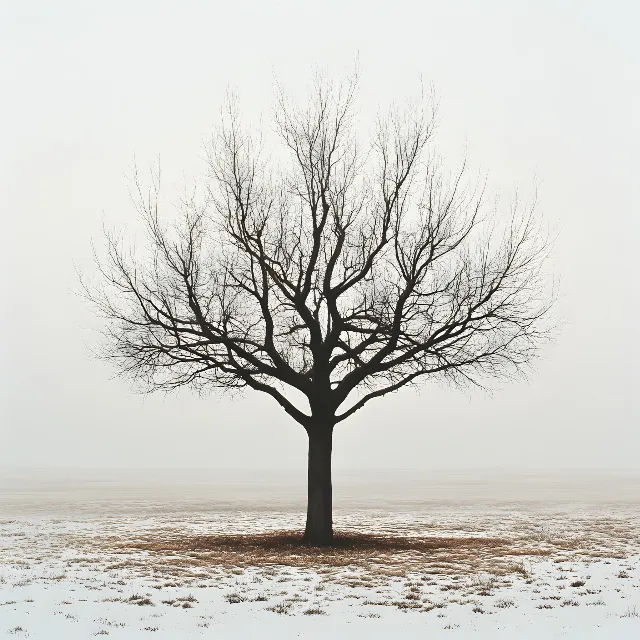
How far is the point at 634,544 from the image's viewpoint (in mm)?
20625

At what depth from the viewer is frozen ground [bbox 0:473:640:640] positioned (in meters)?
11.0

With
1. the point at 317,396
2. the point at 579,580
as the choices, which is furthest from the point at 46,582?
the point at 579,580

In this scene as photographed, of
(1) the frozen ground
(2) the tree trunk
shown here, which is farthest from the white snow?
(2) the tree trunk

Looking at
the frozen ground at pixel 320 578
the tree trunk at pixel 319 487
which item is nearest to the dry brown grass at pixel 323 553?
the frozen ground at pixel 320 578

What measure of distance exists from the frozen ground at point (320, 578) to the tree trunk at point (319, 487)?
3.66ft

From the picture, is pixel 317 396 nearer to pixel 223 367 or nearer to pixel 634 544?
pixel 223 367

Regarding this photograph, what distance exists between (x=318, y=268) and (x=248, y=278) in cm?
216

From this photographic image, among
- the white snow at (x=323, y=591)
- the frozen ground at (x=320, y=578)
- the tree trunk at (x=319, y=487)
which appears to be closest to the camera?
the white snow at (x=323, y=591)

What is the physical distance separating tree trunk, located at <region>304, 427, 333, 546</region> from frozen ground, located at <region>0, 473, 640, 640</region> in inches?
43.9

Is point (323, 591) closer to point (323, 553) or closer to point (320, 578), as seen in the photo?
point (320, 578)

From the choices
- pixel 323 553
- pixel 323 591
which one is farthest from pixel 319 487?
pixel 323 591

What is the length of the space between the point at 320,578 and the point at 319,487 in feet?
20.4

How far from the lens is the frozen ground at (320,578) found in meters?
11.0

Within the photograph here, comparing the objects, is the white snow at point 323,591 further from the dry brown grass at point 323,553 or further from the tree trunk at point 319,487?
the tree trunk at point 319,487
